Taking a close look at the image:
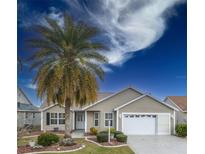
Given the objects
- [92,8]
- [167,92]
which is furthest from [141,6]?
[167,92]

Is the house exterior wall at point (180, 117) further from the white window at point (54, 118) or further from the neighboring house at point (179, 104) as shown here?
the white window at point (54, 118)

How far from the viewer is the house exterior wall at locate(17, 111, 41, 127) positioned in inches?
312

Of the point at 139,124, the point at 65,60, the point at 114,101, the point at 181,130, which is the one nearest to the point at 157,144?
the point at 139,124

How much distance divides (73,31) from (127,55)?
6.50ft

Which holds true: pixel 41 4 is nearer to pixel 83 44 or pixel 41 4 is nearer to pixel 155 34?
pixel 83 44

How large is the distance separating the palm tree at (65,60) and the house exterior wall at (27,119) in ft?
2.98

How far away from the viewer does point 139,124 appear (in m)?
9.49

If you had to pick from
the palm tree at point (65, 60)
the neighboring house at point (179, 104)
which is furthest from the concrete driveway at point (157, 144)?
the palm tree at point (65, 60)

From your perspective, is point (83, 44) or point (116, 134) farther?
point (116, 134)

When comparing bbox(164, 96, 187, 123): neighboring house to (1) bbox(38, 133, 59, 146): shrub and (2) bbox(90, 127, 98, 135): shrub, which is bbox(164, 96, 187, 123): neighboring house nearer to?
(2) bbox(90, 127, 98, 135): shrub

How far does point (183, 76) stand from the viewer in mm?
8117

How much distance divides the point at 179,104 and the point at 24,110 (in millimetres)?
5867
